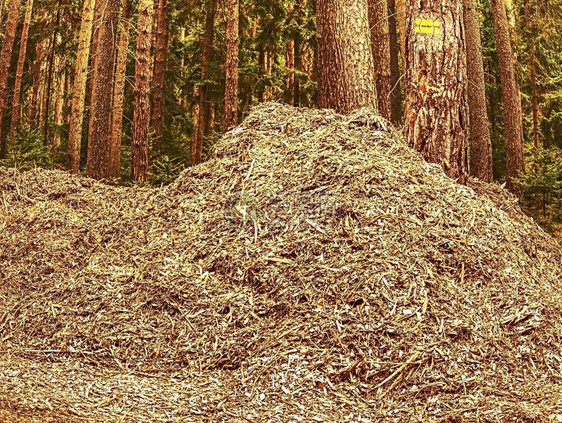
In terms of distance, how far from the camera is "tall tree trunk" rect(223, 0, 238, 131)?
41.7 ft

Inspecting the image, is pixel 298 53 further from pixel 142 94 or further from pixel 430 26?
pixel 430 26

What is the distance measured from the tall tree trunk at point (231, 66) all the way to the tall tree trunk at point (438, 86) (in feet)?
20.3

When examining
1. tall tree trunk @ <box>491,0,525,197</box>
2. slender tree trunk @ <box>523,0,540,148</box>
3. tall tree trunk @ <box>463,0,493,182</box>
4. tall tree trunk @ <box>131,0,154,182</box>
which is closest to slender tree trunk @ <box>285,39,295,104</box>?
tall tree trunk @ <box>463,0,493,182</box>

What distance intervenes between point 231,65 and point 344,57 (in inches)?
200

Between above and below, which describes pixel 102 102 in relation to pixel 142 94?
below

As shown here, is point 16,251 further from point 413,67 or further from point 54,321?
point 413,67

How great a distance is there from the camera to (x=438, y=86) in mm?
6793

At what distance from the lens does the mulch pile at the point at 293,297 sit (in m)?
4.19

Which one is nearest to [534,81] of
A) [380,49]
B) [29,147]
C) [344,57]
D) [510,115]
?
[510,115]

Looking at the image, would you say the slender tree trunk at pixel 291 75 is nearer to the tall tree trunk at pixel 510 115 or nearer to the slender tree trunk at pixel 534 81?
the tall tree trunk at pixel 510 115

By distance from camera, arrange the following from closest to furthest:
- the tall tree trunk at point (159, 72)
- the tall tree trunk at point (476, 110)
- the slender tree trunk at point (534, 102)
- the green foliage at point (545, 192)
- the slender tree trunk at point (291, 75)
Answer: the tall tree trunk at point (476, 110) → the green foliage at point (545, 192) → the tall tree trunk at point (159, 72) → the slender tree trunk at point (291, 75) → the slender tree trunk at point (534, 102)

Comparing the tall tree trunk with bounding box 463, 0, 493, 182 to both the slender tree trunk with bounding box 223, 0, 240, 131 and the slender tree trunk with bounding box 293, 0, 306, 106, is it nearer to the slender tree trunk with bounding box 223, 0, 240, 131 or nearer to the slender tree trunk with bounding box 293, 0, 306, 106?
the slender tree trunk with bounding box 223, 0, 240, 131

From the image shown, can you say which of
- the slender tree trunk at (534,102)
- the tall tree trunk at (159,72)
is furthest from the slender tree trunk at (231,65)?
the slender tree trunk at (534,102)

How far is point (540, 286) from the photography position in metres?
5.85
